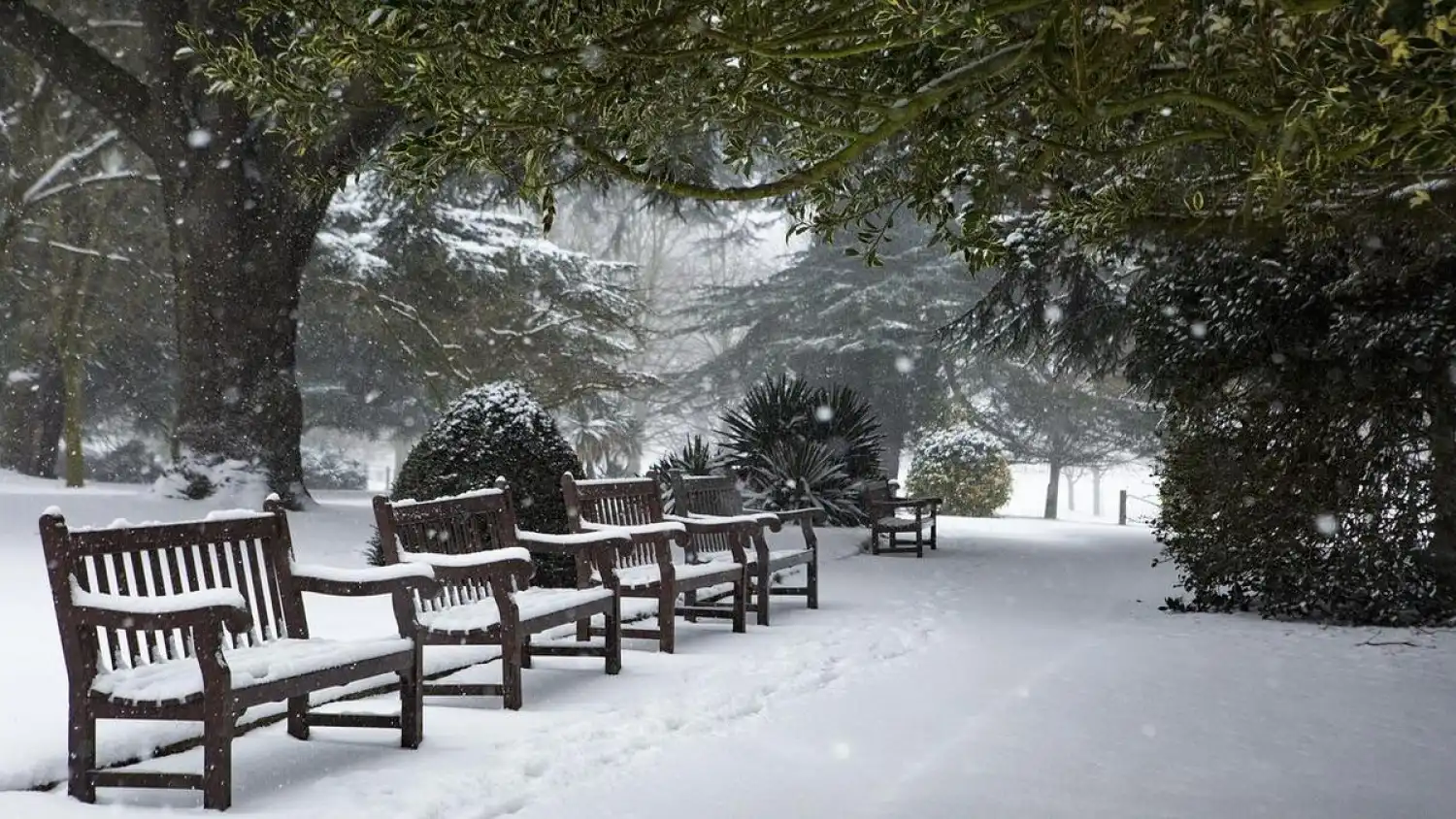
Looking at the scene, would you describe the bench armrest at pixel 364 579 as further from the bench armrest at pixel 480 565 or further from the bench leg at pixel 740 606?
the bench leg at pixel 740 606

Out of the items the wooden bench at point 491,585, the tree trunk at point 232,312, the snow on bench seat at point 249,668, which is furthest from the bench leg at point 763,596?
the tree trunk at point 232,312

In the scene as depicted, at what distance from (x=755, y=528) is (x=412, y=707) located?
3.85m

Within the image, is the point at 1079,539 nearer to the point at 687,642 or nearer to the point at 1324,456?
the point at 1324,456

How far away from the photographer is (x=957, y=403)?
3312 centimetres

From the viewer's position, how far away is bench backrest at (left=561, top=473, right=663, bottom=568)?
7434mm

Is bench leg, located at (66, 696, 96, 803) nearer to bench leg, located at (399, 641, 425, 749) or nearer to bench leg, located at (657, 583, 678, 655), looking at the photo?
bench leg, located at (399, 641, 425, 749)

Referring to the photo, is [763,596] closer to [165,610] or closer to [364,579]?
[364,579]

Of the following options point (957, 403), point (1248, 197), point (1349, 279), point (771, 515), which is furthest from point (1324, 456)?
point (957, 403)

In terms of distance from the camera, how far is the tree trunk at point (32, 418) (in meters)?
23.4

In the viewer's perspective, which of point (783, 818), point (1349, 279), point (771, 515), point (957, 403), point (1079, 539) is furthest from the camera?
point (957, 403)

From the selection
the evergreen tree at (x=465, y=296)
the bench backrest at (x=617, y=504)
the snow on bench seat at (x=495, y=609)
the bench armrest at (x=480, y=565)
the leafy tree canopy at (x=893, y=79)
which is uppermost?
the evergreen tree at (x=465, y=296)

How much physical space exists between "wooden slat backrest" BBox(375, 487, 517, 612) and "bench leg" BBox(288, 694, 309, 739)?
795 mm

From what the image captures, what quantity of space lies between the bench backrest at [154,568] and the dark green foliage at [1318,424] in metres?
6.70

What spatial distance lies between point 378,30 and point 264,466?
9624 mm
